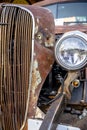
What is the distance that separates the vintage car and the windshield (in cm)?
112

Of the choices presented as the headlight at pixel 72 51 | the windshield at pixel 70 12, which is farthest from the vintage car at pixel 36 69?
the windshield at pixel 70 12

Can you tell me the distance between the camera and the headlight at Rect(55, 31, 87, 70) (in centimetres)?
339

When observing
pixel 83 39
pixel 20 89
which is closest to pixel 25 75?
pixel 20 89

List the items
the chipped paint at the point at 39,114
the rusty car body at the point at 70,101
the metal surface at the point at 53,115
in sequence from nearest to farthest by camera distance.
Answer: the metal surface at the point at 53,115 < the rusty car body at the point at 70,101 < the chipped paint at the point at 39,114

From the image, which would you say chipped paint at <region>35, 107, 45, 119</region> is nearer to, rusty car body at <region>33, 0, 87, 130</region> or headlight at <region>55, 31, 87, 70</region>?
rusty car body at <region>33, 0, 87, 130</region>

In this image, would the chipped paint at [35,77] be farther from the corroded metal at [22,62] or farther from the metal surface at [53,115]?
the metal surface at [53,115]

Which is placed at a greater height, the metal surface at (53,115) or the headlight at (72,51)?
the headlight at (72,51)

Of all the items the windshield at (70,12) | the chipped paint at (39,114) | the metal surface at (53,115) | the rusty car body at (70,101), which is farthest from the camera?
the windshield at (70,12)

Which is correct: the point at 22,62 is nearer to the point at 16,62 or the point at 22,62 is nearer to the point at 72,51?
the point at 16,62

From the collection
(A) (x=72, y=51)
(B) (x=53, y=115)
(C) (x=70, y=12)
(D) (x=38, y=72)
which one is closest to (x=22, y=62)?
(D) (x=38, y=72)

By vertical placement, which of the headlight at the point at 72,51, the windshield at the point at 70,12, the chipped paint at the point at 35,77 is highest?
the windshield at the point at 70,12

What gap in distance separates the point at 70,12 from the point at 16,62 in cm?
187

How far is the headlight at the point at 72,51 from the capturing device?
3391 millimetres

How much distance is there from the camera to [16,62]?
355cm
